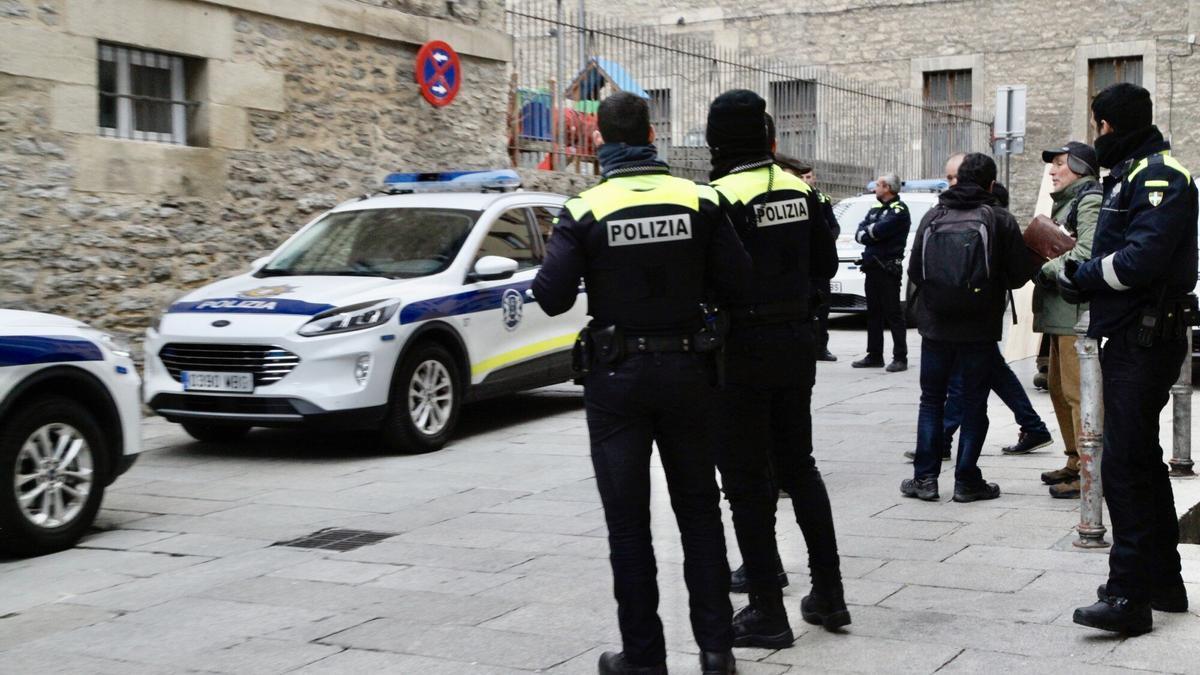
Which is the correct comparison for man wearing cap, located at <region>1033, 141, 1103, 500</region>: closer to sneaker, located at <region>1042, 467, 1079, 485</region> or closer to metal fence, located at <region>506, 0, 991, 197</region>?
sneaker, located at <region>1042, 467, 1079, 485</region>

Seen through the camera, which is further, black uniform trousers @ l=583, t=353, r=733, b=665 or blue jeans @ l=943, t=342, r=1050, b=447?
blue jeans @ l=943, t=342, r=1050, b=447

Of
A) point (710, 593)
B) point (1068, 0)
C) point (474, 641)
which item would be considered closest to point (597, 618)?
point (474, 641)

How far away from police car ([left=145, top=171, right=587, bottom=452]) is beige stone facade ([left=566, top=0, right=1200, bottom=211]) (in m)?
20.8

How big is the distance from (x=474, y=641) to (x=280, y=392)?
416 cm

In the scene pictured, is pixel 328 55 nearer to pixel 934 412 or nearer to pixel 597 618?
pixel 934 412

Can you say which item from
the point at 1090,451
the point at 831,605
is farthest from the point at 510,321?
the point at 831,605

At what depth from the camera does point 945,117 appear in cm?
2886

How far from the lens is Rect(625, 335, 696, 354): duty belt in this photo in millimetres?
4368

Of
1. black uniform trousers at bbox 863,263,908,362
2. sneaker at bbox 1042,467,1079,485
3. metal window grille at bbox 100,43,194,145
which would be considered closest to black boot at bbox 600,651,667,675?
sneaker at bbox 1042,467,1079,485

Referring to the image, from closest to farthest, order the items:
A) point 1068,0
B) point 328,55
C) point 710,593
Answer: point 710,593 → point 328,55 → point 1068,0

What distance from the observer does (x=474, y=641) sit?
5.12 metres

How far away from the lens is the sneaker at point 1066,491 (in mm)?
7590

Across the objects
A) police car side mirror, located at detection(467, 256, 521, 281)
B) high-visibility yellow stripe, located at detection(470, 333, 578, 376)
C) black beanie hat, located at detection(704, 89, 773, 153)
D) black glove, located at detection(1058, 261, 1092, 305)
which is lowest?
high-visibility yellow stripe, located at detection(470, 333, 578, 376)

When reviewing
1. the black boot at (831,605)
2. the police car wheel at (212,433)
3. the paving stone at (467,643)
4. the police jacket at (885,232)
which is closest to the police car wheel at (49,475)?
the paving stone at (467,643)
